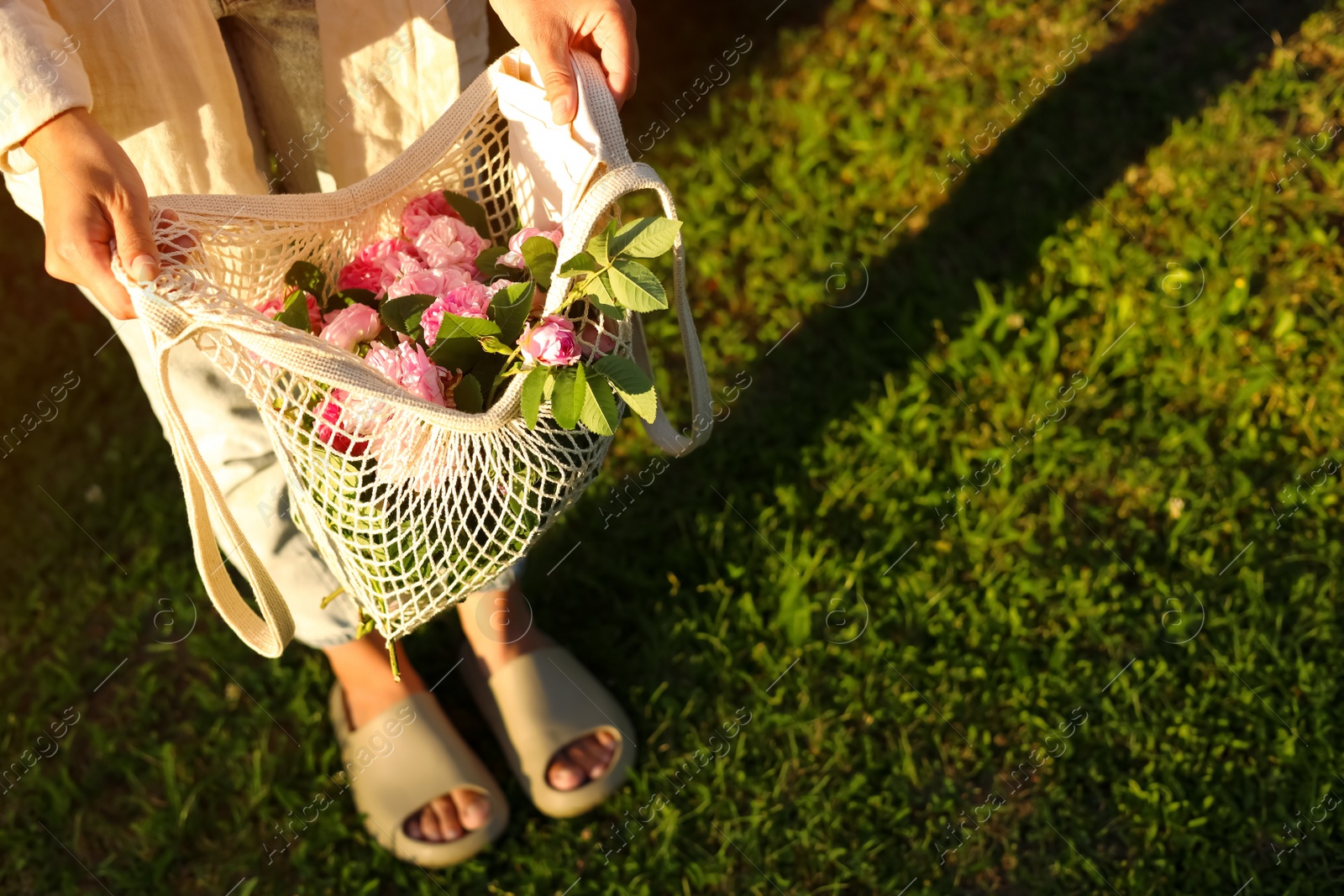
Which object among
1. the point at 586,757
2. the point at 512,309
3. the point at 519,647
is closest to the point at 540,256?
the point at 512,309

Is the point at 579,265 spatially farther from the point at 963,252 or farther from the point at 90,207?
the point at 963,252

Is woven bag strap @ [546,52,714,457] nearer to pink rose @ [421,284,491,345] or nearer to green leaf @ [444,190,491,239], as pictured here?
pink rose @ [421,284,491,345]

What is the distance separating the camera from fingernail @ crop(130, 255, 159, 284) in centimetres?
119

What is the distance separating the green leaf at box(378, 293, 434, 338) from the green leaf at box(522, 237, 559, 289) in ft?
0.56

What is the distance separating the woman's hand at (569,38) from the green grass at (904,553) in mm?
1185

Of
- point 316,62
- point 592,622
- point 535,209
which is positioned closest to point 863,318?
point 592,622

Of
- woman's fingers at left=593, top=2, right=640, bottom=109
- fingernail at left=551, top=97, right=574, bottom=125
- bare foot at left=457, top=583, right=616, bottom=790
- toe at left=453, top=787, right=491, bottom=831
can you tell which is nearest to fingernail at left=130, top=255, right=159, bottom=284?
fingernail at left=551, top=97, right=574, bottom=125

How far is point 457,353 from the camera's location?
4.45 feet

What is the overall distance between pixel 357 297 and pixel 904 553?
4.67 ft

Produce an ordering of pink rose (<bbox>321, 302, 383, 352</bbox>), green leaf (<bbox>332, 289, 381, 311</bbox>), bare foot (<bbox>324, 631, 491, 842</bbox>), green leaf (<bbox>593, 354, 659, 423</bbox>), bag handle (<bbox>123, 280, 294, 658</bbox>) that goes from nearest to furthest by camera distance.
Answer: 1. bag handle (<bbox>123, 280, 294, 658</bbox>)
2. green leaf (<bbox>593, 354, 659, 423</bbox>)
3. pink rose (<bbox>321, 302, 383, 352</bbox>)
4. green leaf (<bbox>332, 289, 381, 311</bbox>)
5. bare foot (<bbox>324, 631, 491, 842</bbox>)

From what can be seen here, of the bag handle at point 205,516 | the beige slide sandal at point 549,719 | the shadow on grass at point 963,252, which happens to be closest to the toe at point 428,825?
the beige slide sandal at point 549,719

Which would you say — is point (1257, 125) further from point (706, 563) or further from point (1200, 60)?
point (706, 563)

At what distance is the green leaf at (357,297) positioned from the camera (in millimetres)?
1507

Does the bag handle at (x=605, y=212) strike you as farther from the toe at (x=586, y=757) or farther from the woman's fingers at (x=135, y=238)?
the toe at (x=586, y=757)
